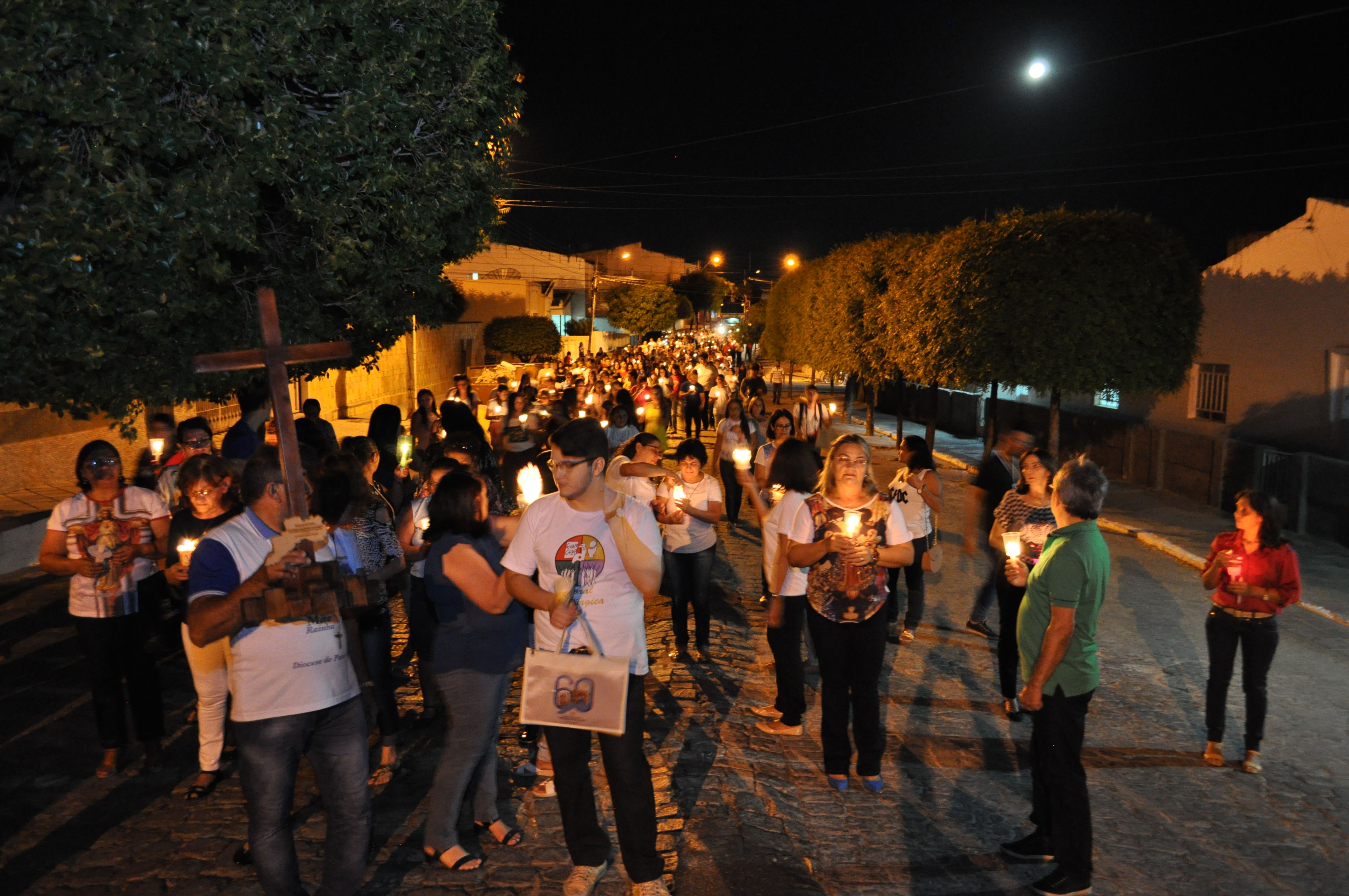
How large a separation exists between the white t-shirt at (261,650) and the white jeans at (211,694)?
4.82 ft

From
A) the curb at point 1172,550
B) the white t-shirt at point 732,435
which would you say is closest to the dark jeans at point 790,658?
the white t-shirt at point 732,435

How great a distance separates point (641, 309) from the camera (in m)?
71.2

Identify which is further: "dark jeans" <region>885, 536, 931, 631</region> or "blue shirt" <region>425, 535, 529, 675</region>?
"dark jeans" <region>885, 536, 931, 631</region>

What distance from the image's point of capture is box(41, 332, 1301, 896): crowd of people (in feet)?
11.5

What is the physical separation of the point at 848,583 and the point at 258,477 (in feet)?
9.45

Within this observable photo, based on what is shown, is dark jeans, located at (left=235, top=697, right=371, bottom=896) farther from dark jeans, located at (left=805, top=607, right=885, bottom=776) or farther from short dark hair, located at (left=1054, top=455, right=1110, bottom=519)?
short dark hair, located at (left=1054, top=455, right=1110, bottom=519)

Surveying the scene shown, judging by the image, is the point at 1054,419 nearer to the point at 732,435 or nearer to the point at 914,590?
the point at 732,435

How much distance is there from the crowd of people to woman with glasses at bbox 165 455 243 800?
17 mm

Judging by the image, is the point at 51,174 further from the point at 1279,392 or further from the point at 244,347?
the point at 1279,392

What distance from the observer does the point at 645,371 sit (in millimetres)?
27953

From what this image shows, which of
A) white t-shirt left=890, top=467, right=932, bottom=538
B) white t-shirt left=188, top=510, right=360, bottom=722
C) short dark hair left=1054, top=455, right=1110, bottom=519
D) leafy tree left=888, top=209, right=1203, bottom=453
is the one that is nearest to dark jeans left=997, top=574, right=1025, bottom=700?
white t-shirt left=890, top=467, right=932, bottom=538

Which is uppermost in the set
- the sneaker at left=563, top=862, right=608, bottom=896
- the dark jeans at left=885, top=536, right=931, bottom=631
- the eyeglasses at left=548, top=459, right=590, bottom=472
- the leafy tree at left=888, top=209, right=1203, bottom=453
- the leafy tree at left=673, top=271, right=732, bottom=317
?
the leafy tree at left=673, top=271, right=732, bottom=317

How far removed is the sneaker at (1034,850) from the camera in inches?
169

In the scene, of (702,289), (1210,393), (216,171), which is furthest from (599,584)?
(702,289)
